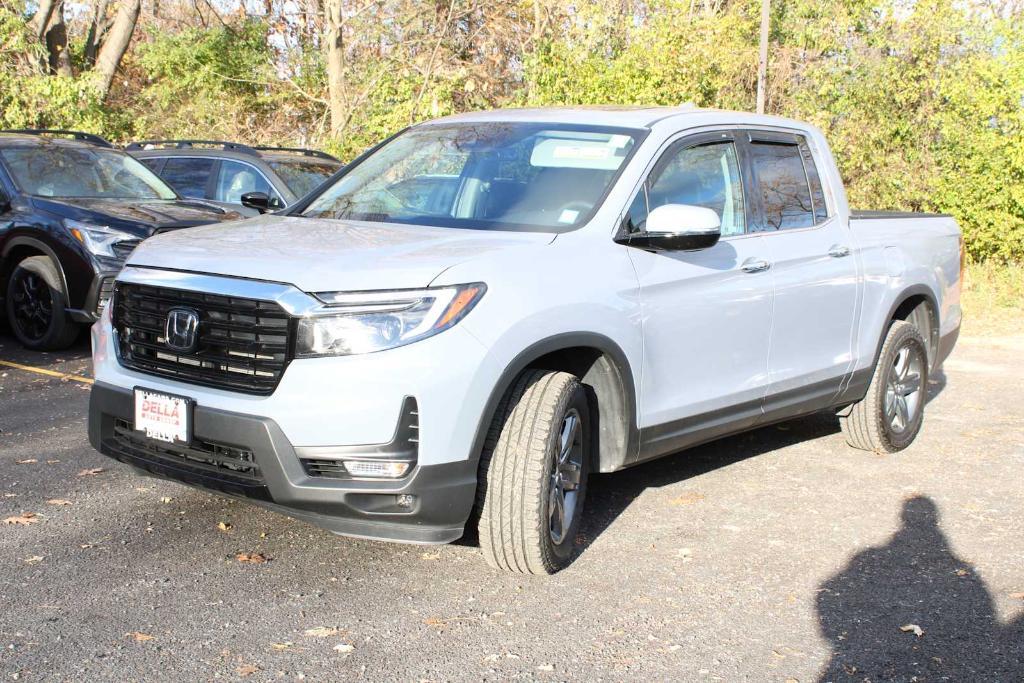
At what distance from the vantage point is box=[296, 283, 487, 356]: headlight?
3947 millimetres

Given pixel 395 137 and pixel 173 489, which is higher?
pixel 395 137

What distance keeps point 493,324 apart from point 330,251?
2.27 feet

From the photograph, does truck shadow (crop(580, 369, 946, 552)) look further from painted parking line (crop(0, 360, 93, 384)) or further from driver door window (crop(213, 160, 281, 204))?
driver door window (crop(213, 160, 281, 204))

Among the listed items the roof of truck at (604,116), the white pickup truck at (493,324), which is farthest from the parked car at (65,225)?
the roof of truck at (604,116)

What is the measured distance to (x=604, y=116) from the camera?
544 centimetres

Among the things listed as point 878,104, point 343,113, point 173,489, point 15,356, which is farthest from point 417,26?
point 173,489

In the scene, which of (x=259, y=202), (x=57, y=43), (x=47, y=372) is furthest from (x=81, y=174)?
(x=57, y=43)

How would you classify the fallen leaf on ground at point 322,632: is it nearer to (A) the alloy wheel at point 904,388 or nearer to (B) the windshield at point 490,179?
(B) the windshield at point 490,179

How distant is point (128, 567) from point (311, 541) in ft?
2.44

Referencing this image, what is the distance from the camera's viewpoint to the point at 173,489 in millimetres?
5492

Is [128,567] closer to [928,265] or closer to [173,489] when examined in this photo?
[173,489]

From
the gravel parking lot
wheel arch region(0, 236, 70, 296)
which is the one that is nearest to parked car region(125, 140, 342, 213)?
wheel arch region(0, 236, 70, 296)

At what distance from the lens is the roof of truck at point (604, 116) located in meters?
5.35

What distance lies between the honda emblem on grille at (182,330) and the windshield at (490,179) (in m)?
1.10
